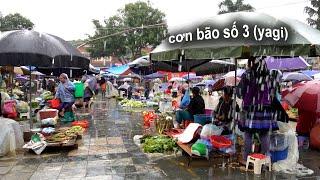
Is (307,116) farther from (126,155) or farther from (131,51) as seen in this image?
(131,51)

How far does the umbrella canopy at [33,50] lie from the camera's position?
8617 millimetres

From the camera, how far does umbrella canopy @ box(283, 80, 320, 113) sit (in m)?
9.04

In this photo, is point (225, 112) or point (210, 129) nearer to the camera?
point (210, 129)

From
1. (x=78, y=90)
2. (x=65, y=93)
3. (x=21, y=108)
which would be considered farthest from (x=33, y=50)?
(x=78, y=90)

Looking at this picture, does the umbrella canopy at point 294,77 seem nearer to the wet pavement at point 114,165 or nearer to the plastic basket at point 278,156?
the wet pavement at point 114,165

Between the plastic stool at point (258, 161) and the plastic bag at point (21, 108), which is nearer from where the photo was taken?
the plastic stool at point (258, 161)

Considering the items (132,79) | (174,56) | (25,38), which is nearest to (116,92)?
(132,79)

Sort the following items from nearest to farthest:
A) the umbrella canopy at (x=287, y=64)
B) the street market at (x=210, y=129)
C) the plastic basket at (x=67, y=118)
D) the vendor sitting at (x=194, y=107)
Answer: the street market at (x=210, y=129)
the vendor sitting at (x=194, y=107)
the umbrella canopy at (x=287, y=64)
the plastic basket at (x=67, y=118)

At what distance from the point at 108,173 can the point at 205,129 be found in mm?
2192

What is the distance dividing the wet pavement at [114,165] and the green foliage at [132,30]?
114ft

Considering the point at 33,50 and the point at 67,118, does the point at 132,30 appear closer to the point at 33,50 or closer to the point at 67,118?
the point at 67,118

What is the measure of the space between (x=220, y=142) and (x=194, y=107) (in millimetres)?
2771

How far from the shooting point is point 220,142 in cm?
802

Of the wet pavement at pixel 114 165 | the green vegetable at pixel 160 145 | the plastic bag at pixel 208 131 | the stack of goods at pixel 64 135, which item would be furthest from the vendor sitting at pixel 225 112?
the stack of goods at pixel 64 135
